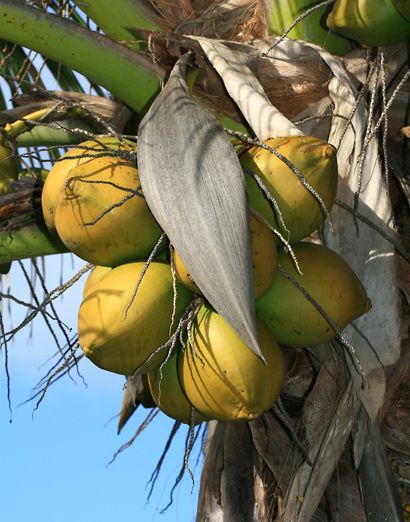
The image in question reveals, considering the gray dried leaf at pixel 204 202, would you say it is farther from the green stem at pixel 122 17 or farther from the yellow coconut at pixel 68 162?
the green stem at pixel 122 17

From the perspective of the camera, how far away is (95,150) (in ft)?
4.11

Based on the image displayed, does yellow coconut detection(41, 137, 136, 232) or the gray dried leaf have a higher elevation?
yellow coconut detection(41, 137, 136, 232)

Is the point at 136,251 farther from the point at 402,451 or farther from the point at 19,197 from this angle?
the point at 402,451

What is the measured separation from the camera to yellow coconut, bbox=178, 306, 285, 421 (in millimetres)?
1163

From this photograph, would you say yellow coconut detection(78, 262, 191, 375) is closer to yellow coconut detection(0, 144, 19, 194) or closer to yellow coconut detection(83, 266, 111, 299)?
yellow coconut detection(83, 266, 111, 299)

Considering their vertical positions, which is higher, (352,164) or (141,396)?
(352,164)

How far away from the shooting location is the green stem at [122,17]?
182cm

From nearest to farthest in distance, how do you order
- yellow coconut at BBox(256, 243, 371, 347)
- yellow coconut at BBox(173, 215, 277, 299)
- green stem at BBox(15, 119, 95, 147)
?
yellow coconut at BBox(173, 215, 277, 299) → yellow coconut at BBox(256, 243, 371, 347) → green stem at BBox(15, 119, 95, 147)

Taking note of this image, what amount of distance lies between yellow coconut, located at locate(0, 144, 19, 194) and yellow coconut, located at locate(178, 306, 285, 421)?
28.6 inches

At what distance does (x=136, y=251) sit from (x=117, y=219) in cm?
7

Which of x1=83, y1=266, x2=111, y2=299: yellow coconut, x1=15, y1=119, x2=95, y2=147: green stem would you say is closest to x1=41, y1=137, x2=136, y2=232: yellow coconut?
x1=83, y1=266, x2=111, y2=299: yellow coconut

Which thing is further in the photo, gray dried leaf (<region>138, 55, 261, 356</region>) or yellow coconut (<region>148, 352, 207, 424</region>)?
yellow coconut (<region>148, 352, 207, 424</region>)

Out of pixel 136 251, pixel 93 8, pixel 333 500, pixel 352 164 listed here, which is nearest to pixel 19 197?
pixel 93 8

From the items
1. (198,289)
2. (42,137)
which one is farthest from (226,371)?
(42,137)
